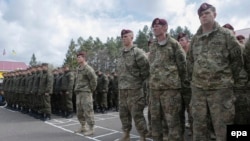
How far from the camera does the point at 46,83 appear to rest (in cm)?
1009

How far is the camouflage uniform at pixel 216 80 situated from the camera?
11.9 ft

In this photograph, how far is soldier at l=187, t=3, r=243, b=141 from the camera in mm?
3629

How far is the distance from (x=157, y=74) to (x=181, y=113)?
2.27 ft

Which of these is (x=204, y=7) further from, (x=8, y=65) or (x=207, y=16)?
(x=8, y=65)

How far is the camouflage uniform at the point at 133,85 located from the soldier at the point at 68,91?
17.2 ft

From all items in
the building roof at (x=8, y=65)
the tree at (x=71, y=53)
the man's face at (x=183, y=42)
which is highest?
the tree at (x=71, y=53)

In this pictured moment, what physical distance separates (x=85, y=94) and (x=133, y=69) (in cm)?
200

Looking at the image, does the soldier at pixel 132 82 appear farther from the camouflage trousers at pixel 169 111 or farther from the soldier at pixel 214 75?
the soldier at pixel 214 75

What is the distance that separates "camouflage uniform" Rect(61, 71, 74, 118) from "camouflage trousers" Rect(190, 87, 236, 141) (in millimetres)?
7282

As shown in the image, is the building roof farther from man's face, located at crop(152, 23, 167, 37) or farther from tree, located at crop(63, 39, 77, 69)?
man's face, located at crop(152, 23, 167, 37)

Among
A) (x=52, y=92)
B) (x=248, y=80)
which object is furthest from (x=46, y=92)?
(x=248, y=80)

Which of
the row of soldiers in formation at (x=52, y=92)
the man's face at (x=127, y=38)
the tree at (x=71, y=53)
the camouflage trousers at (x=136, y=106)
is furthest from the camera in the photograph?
the tree at (x=71, y=53)

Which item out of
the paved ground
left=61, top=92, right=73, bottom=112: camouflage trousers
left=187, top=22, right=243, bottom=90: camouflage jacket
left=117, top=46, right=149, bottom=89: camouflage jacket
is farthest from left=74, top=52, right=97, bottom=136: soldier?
left=187, top=22, right=243, bottom=90: camouflage jacket

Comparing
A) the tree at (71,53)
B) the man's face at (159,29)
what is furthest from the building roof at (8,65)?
the man's face at (159,29)
